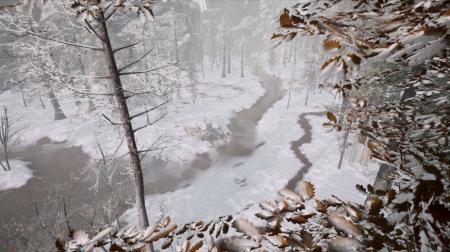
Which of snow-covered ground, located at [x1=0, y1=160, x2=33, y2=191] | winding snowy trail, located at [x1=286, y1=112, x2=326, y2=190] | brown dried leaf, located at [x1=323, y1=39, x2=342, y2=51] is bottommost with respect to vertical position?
winding snowy trail, located at [x1=286, y1=112, x2=326, y2=190]

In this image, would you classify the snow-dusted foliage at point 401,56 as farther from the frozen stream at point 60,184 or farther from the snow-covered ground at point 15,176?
the snow-covered ground at point 15,176

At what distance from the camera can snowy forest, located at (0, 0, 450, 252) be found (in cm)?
124

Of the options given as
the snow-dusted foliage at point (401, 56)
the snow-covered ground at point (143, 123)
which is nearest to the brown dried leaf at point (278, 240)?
the snow-dusted foliage at point (401, 56)

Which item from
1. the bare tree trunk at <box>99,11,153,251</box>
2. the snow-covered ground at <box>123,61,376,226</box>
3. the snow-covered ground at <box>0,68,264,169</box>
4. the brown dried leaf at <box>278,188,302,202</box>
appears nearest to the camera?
the brown dried leaf at <box>278,188,302,202</box>

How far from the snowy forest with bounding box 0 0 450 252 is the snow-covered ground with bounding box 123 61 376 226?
0.41 feet

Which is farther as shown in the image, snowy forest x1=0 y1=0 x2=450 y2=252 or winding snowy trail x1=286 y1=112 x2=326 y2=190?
winding snowy trail x1=286 y1=112 x2=326 y2=190

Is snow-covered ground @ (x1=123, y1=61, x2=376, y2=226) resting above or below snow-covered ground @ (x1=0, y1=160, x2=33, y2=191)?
below

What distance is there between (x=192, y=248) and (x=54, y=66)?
18.6 ft

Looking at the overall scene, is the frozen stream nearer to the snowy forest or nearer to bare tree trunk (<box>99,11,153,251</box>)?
the snowy forest

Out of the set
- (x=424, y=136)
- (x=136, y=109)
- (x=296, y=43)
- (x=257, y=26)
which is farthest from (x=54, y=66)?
(x=257, y=26)

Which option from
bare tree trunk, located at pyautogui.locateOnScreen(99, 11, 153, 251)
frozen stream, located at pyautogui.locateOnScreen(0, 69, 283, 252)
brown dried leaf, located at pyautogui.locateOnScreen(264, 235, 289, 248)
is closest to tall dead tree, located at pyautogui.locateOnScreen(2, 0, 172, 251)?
bare tree trunk, located at pyautogui.locateOnScreen(99, 11, 153, 251)

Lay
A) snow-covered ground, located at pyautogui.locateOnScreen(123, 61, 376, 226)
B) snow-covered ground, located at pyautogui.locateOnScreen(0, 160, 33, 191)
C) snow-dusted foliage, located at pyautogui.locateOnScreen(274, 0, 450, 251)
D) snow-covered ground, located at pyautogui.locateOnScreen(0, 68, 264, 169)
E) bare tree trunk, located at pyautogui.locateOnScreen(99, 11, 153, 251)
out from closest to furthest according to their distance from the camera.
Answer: snow-dusted foliage, located at pyautogui.locateOnScreen(274, 0, 450, 251) → bare tree trunk, located at pyautogui.locateOnScreen(99, 11, 153, 251) → snow-covered ground, located at pyautogui.locateOnScreen(123, 61, 376, 226) → snow-covered ground, located at pyautogui.locateOnScreen(0, 160, 33, 191) → snow-covered ground, located at pyautogui.locateOnScreen(0, 68, 264, 169)

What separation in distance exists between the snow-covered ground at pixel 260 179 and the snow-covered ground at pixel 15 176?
7.51m

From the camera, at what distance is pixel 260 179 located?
56.7 feet
